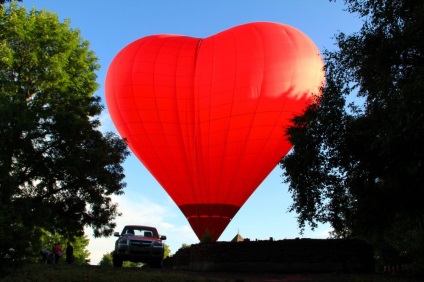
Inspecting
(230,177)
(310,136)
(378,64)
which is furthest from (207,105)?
(378,64)

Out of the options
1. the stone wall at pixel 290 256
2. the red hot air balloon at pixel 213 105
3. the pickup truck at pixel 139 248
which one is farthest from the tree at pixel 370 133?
the red hot air balloon at pixel 213 105

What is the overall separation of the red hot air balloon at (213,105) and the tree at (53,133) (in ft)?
15.2

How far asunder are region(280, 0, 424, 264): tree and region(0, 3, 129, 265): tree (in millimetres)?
12558

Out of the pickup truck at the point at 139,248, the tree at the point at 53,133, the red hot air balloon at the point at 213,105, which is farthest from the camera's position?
the red hot air balloon at the point at 213,105

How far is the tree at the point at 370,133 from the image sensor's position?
1510cm

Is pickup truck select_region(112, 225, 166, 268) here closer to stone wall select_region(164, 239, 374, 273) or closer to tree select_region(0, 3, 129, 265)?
stone wall select_region(164, 239, 374, 273)

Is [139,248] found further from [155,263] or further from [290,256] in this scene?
[290,256]

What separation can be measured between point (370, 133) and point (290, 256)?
5.53 meters

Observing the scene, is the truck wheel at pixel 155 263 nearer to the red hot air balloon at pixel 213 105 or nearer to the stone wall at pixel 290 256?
the stone wall at pixel 290 256

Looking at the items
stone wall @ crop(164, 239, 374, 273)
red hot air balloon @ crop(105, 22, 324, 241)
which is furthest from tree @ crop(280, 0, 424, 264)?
red hot air balloon @ crop(105, 22, 324, 241)

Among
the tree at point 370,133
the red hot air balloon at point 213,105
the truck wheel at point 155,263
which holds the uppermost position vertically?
the red hot air balloon at point 213,105

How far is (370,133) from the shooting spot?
18203mm

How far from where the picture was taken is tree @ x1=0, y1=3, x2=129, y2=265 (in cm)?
2708

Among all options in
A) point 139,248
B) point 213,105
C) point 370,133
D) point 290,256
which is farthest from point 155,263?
point 213,105
